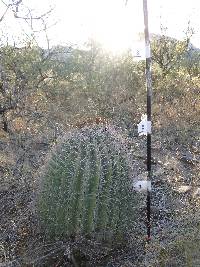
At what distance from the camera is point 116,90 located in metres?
10.9

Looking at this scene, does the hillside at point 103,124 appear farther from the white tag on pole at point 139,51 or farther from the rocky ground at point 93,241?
the white tag on pole at point 139,51

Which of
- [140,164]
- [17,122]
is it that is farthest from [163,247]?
[17,122]

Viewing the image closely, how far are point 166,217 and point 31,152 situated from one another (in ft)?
8.74

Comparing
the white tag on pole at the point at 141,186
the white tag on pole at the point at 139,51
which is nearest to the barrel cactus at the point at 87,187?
the white tag on pole at the point at 141,186

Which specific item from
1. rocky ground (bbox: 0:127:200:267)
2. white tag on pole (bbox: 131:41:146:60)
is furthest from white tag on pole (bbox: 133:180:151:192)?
white tag on pole (bbox: 131:41:146:60)

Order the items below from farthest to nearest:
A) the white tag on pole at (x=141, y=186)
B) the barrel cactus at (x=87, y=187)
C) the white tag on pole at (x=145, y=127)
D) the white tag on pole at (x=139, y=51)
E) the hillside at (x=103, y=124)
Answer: the white tag on pole at (x=145, y=127) < the white tag on pole at (x=139, y=51) < the white tag on pole at (x=141, y=186) < the hillside at (x=103, y=124) < the barrel cactus at (x=87, y=187)

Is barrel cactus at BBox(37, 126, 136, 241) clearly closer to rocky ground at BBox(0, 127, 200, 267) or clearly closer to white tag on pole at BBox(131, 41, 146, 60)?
rocky ground at BBox(0, 127, 200, 267)

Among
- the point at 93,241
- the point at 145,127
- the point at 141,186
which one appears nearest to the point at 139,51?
the point at 145,127

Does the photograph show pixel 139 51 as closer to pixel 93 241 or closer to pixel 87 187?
pixel 87 187

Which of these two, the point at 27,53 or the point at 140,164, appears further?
the point at 27,53

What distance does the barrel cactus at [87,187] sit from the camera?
398 centimetres

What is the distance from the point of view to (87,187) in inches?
156

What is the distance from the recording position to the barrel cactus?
398 cm

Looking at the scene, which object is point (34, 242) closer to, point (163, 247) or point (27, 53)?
point (163, 247)
